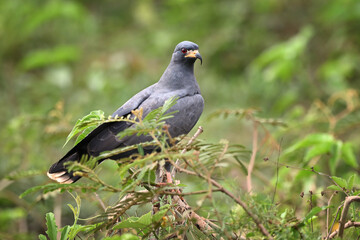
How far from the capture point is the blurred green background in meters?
4.88

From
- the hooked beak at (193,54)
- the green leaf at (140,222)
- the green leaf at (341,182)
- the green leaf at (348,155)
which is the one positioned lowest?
the green leaf at (348,155)

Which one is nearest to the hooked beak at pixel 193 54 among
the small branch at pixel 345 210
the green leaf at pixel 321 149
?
the green leaf at pixel 321 149

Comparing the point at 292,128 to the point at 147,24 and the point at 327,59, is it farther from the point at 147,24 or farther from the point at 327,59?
the point at 147,24

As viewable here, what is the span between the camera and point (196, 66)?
7.60 m

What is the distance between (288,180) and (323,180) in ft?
2.48

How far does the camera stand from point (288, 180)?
3457mm

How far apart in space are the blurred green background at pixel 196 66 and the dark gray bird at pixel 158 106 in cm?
124

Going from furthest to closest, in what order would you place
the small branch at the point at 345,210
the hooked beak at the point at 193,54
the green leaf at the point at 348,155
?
the hooked beak at the point at 193,54, the green leaf at the point at 348,155, the small branch at the point at 345,210

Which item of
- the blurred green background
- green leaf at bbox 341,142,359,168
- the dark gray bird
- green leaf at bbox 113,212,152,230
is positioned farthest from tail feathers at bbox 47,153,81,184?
green leaf at bbox 341,142,359,168

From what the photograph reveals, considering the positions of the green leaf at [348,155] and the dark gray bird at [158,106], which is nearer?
the dark gray bird at [158,106]

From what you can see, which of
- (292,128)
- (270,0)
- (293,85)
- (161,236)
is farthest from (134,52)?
(161,236)

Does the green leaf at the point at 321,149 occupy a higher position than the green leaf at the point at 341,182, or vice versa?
the green leaf at the point at 341,182

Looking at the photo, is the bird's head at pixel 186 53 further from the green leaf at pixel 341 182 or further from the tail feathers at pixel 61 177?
the green leaf at pixel 341 182

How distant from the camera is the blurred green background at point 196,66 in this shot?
4875mm
